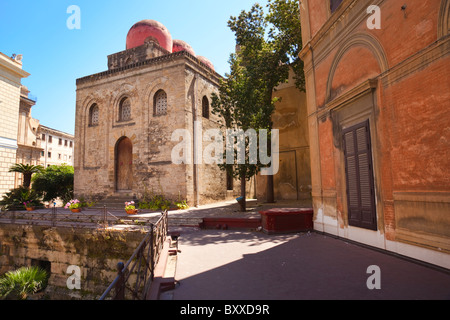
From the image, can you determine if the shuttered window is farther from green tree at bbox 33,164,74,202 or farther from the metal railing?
green tree at bbox 33,164,74,202

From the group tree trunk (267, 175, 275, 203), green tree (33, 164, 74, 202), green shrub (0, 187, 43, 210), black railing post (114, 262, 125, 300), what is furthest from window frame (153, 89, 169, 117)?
black railing post (114, 262, 125, 300)

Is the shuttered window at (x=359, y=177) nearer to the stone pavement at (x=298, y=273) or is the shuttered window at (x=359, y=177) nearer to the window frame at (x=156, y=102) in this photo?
the stone pavement at (x=298, y=273)

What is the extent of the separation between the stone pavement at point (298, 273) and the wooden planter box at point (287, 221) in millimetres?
1300

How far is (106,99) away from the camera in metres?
17.6

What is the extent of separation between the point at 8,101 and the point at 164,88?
10.9 m

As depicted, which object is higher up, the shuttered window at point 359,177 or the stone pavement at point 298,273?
the shuttered window at point 359,177

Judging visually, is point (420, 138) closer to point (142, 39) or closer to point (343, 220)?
point (343, 220)

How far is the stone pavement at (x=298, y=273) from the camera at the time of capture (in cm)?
341

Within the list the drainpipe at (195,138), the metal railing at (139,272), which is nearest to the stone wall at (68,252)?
the metal railing at (139,272)

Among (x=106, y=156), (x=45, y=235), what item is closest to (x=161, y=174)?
(x=106, y=156)

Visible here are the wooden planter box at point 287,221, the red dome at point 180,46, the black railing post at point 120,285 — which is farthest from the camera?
the red dome at point 180,46

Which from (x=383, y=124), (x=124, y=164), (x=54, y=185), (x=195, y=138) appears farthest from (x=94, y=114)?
(x=383, y=124)

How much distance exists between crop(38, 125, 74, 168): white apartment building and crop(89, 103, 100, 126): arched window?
2525cm

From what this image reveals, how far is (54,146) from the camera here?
41.5 meters
